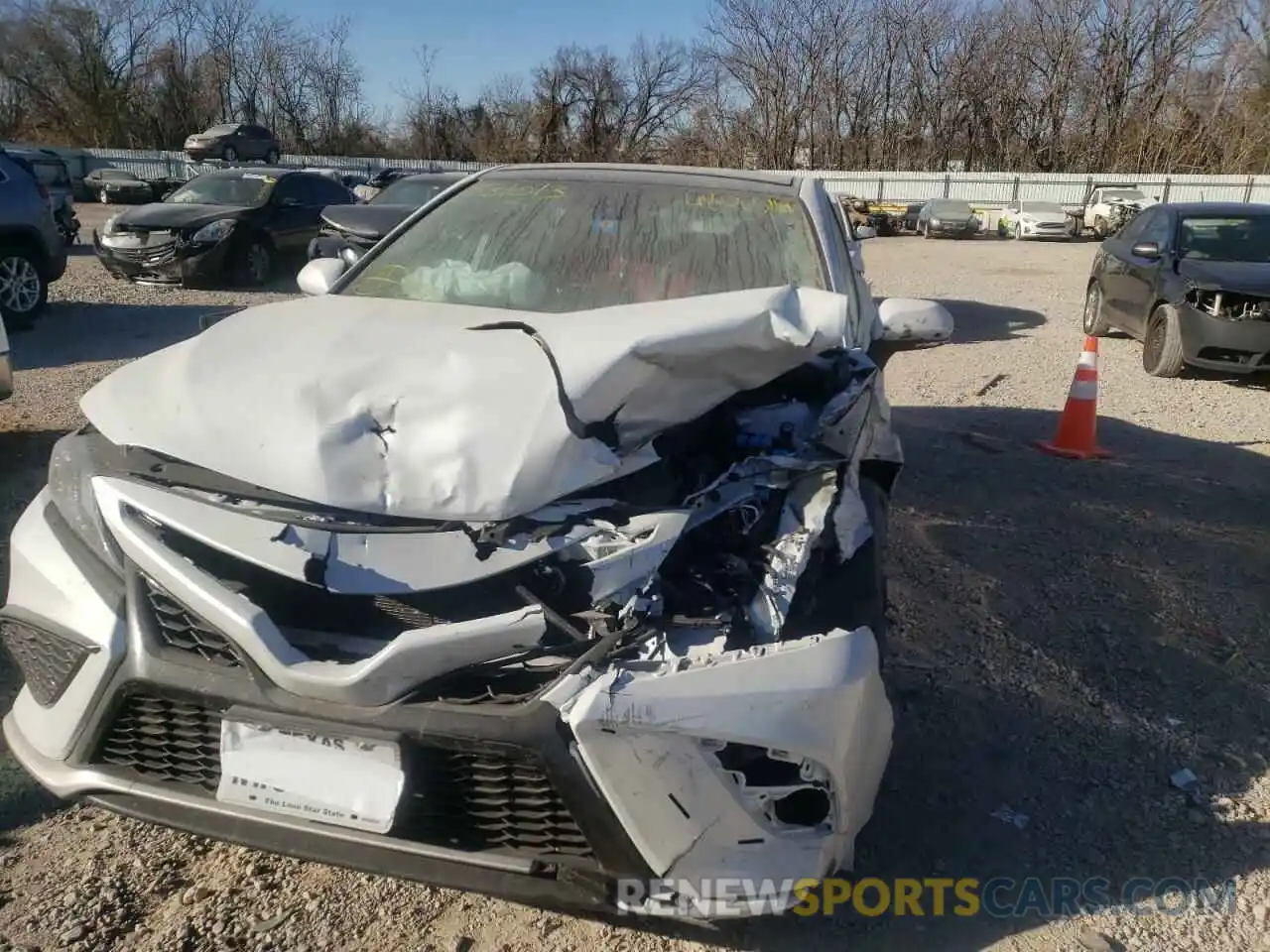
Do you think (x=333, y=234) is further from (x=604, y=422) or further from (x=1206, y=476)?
(x=604, y=422)

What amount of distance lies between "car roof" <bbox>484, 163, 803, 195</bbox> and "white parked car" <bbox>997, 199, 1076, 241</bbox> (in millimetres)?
25134

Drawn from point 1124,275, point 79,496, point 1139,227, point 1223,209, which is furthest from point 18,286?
point 1223,209

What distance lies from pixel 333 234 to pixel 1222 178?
A: 33.7 metres

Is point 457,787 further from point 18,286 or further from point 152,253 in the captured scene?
point 152,253

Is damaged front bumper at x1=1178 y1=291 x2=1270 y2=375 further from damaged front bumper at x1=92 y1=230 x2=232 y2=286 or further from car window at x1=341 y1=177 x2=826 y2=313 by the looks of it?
damaged front bumper at x1=92 y1=230 x2=232 y2=286

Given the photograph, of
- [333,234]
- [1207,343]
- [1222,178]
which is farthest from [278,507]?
[1222,178]

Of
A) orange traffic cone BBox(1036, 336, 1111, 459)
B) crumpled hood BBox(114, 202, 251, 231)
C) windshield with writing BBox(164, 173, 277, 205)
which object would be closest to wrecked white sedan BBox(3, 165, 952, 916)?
orange traffic cone BBox(1036, 336, 1111, 459)

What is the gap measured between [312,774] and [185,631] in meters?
0.38

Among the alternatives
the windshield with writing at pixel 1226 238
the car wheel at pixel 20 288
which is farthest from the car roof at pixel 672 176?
the car wheel at pixel 20 288

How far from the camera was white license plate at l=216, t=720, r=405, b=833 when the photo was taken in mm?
1833

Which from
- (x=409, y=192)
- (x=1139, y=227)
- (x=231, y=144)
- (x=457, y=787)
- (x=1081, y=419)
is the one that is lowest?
(x=1081, y=419)

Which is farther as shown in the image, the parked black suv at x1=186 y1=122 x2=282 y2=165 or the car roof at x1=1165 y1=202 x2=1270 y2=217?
the parked black suv at x1=186 y1=122 x2=282 y2=165

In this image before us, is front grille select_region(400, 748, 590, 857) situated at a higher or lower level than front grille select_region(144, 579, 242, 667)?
lower

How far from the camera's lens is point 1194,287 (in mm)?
8070
